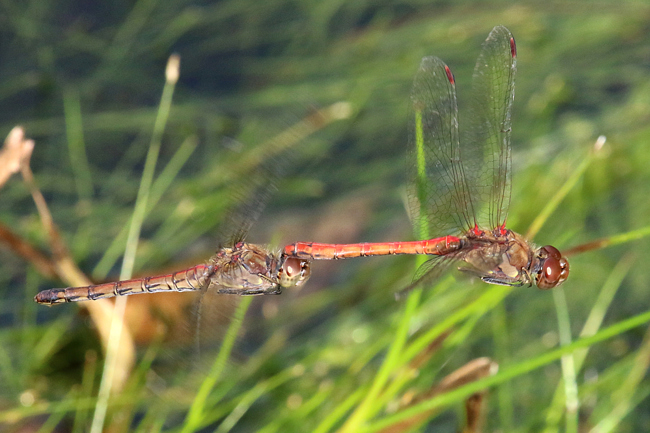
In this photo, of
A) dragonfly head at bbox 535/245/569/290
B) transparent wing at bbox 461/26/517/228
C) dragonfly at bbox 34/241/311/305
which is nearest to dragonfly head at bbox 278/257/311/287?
dragonfly at bbox 34/241/311/305

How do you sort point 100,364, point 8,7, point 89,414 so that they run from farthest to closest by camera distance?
1. point 8,7
2. point 100,364
3. point 89,414

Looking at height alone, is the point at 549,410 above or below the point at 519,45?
below

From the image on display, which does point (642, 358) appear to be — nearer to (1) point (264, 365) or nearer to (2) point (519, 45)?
(1) point (264, 365)

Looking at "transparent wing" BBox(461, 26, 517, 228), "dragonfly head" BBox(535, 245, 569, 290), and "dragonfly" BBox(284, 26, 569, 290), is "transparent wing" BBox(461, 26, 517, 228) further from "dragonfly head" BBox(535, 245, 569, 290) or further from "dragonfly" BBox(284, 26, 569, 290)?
"dragonfly head" BBox(535, 245, 569, 290)

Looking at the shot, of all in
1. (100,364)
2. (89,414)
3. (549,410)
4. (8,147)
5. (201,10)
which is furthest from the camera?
(201,10)

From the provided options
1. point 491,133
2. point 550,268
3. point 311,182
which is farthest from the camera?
point 311,182

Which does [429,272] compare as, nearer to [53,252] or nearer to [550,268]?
[550,268]

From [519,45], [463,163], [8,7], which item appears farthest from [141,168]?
[519,45]

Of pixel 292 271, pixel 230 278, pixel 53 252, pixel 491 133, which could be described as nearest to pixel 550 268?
pixel 491 133

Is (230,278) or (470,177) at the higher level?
(470,177)
